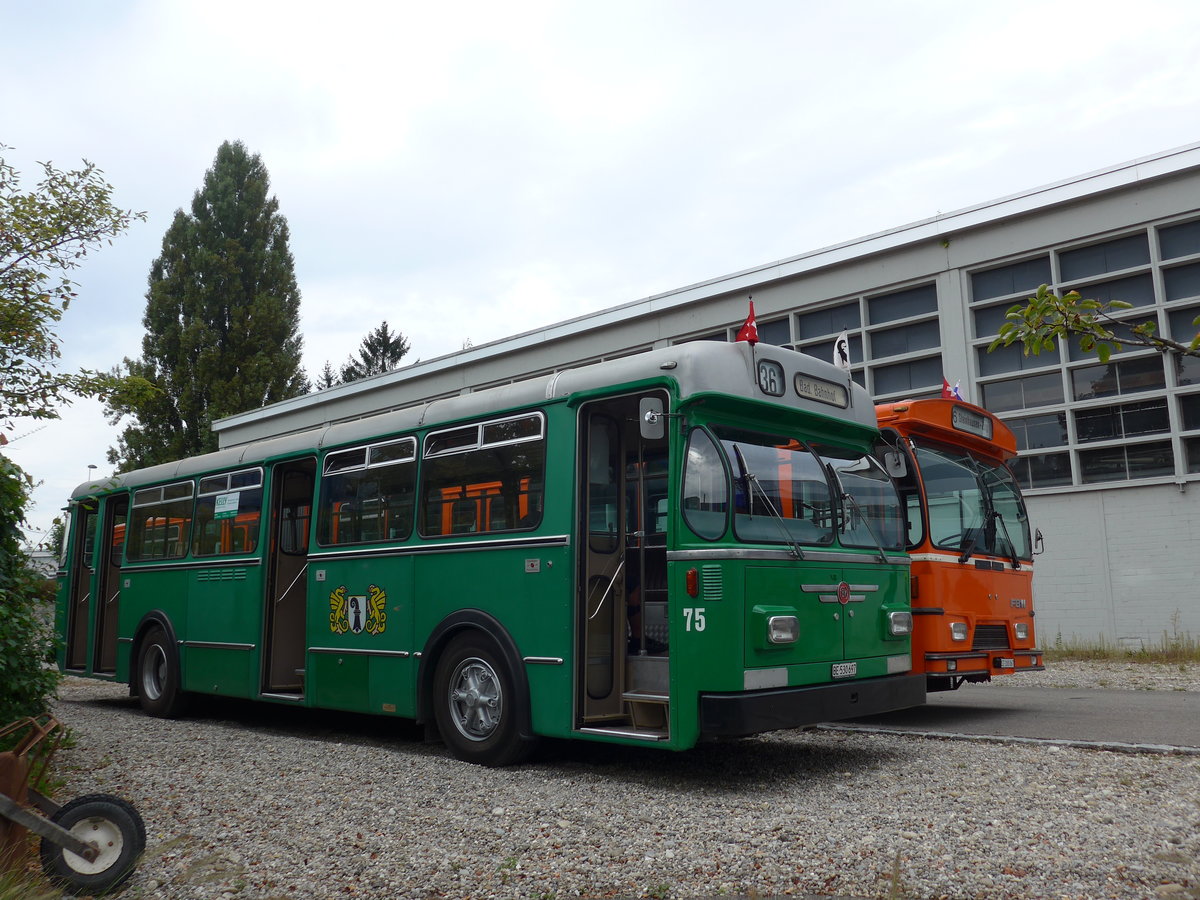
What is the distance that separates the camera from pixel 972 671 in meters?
9.82

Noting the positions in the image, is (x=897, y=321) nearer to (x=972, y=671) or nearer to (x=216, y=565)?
(x=972, y=671)

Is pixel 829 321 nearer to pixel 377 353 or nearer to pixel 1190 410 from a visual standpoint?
pixel 1190 410

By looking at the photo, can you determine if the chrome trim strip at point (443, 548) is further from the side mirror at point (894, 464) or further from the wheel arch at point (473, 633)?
the side mirror at point (894, 464)

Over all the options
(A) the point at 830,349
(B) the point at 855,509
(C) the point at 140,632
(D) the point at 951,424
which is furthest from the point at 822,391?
(A) the point at 830,349

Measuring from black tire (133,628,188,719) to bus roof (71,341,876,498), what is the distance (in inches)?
160

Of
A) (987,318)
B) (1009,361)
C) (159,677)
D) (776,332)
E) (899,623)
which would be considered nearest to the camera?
(899,623)

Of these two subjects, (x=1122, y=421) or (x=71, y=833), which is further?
(x=1122, y=421)

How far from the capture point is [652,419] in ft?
22.2

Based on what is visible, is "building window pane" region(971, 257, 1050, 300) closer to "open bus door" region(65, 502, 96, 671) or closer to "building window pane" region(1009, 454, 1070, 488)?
"building window pane" region(1009, 454, 1070, 488)

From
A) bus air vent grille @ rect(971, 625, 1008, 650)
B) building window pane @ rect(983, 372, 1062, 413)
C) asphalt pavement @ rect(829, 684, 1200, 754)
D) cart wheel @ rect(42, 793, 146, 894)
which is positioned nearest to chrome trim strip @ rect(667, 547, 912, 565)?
asphalt pavement @ rect(829, 684, 1200, 754)

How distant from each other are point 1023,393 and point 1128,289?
2.22 meters

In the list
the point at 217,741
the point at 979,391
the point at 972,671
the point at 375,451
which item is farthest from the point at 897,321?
the point at 217,741

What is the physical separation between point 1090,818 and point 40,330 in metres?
7.69

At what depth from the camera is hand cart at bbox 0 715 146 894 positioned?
4500 mm
